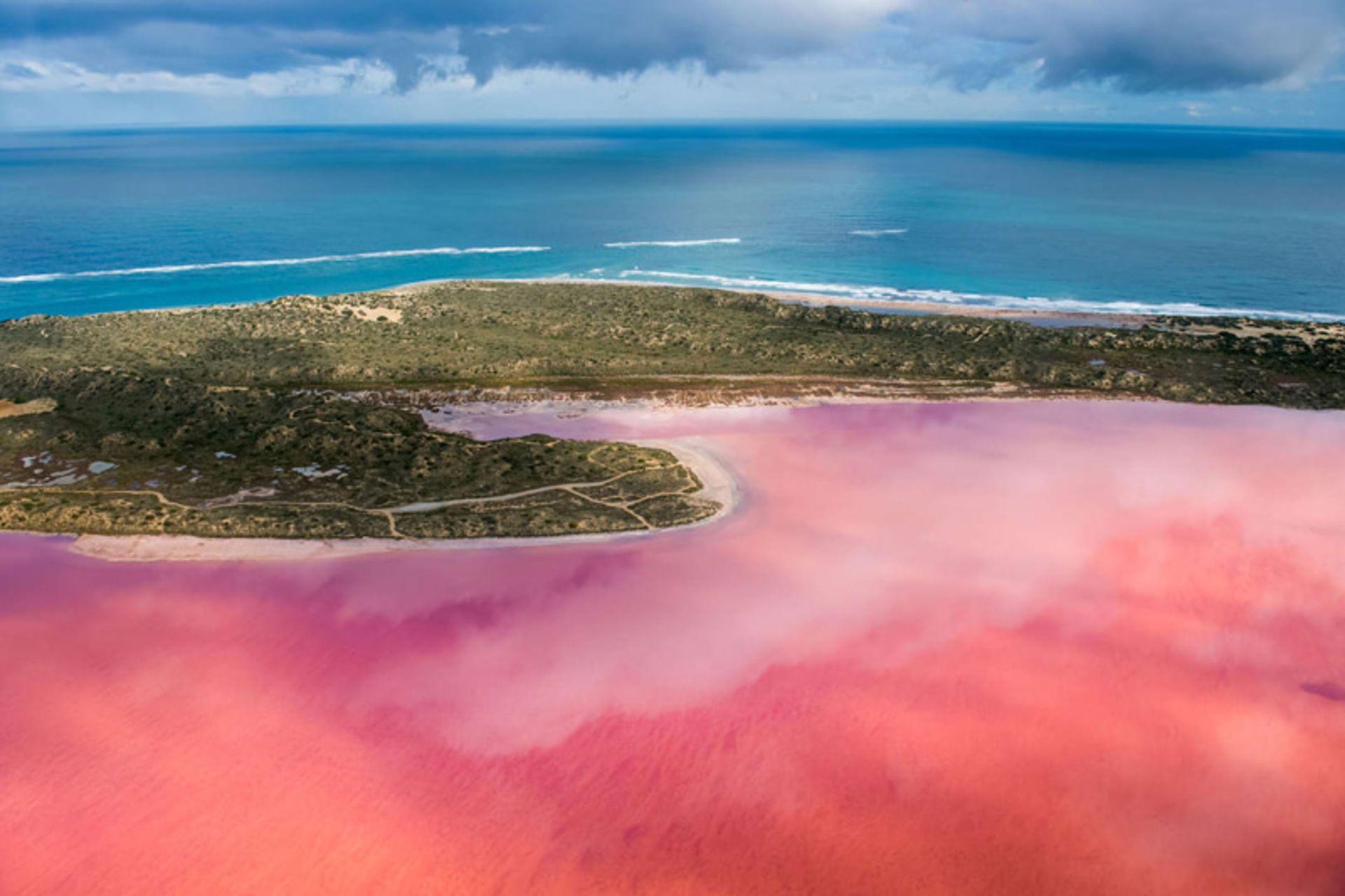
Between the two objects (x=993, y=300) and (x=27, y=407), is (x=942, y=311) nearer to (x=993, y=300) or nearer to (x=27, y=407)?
(x=993, y=300)

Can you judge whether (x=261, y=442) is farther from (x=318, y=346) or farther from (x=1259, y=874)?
(x=1259, y=874)

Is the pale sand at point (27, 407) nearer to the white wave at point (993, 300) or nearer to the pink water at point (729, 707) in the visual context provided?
the pink water at point (729, 707)

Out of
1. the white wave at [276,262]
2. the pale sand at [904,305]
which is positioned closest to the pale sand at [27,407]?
the pale sand at [904,305]

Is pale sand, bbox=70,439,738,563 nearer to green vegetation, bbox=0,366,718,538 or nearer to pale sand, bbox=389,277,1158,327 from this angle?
green vegetation, bbox=0,366,718,538

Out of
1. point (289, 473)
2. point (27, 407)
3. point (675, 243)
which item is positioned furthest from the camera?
point (675, 243)

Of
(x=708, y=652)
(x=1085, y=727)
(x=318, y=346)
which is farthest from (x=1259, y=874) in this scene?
(x=318, y=346)

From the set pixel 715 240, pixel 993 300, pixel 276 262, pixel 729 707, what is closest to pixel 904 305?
pixel 993 300
